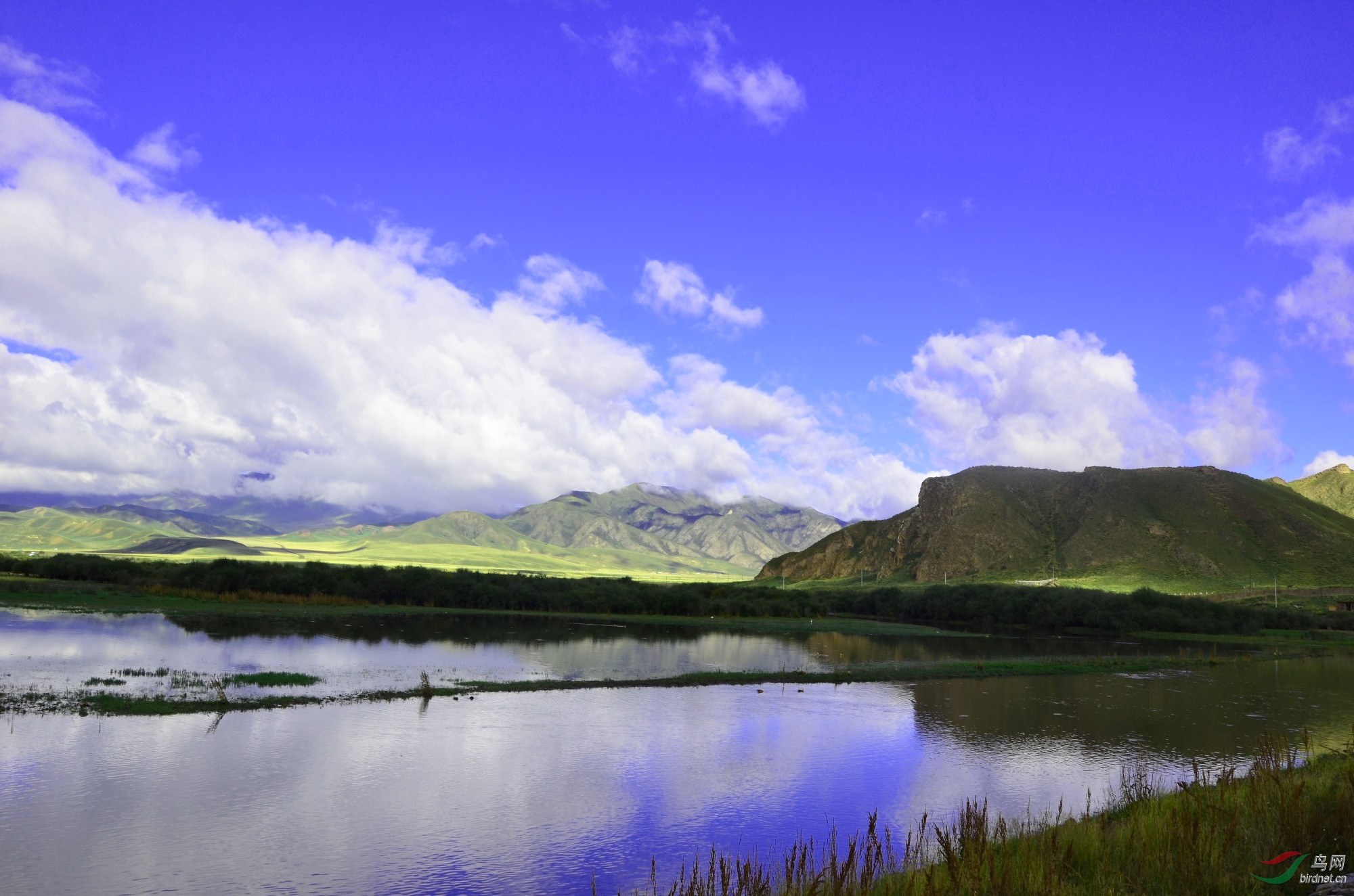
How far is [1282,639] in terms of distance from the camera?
256 feet

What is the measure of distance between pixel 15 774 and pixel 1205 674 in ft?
180

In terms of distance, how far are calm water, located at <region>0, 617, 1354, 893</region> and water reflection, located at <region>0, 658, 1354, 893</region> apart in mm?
76

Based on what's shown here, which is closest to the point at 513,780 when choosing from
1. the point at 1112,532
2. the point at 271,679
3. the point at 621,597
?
the point at 271,679

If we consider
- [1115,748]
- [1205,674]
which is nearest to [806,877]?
[1115,748]

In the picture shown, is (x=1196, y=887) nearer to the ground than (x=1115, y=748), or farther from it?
farther from it

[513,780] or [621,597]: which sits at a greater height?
[513,780]

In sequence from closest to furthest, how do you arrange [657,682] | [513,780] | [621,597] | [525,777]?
[513,780] < [525,777] < [657,682] < [621,597]

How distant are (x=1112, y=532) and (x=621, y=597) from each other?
102 m

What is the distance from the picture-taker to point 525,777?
69.6 feet

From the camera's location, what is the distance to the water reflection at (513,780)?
1505cm

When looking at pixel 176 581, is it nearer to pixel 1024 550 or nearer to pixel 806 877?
pixel 806 877

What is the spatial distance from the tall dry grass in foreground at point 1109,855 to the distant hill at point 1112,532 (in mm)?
130406

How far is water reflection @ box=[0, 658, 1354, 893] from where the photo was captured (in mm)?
15047

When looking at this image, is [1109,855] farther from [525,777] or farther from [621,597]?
[621,597]
